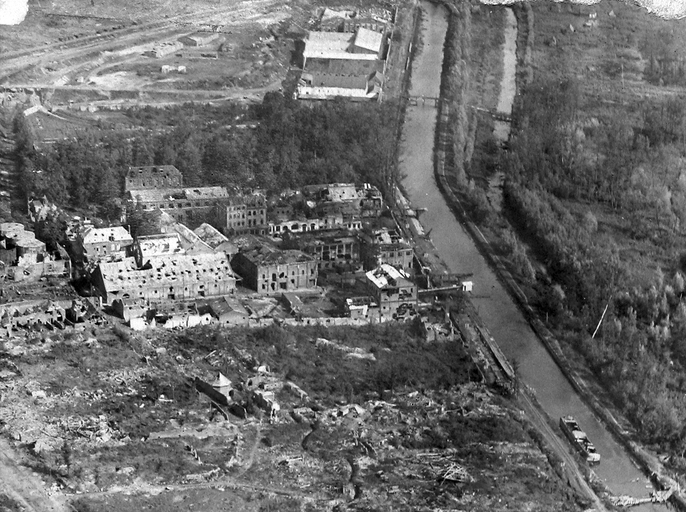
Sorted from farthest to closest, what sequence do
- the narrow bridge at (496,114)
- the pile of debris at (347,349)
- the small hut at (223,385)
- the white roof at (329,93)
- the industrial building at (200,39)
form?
the narrow bridge at (496,114) < the industrial building at (200,39) < the white roof at (329,93) < the pile of debris at (347,349) < the small hut at (223,385)

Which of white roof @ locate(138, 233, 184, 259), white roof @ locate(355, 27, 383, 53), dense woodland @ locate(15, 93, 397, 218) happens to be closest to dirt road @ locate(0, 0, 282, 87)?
dense woodland @ locate(15, 93, 397, 218)

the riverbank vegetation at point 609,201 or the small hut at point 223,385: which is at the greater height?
the riverbank vegetation at point 609,201

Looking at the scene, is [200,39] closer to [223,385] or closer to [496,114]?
[496,114]

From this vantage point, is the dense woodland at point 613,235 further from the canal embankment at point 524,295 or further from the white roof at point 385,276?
the white roof at point 385,276

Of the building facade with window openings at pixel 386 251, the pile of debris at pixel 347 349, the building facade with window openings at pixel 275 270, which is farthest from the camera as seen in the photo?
the building facade with window openings at pixel 386 251

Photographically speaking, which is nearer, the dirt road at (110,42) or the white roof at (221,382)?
the white roof at (221,382)

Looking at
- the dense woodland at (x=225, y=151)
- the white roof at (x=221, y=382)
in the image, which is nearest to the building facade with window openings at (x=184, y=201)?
the dense woodland at (x=225, y=151)
